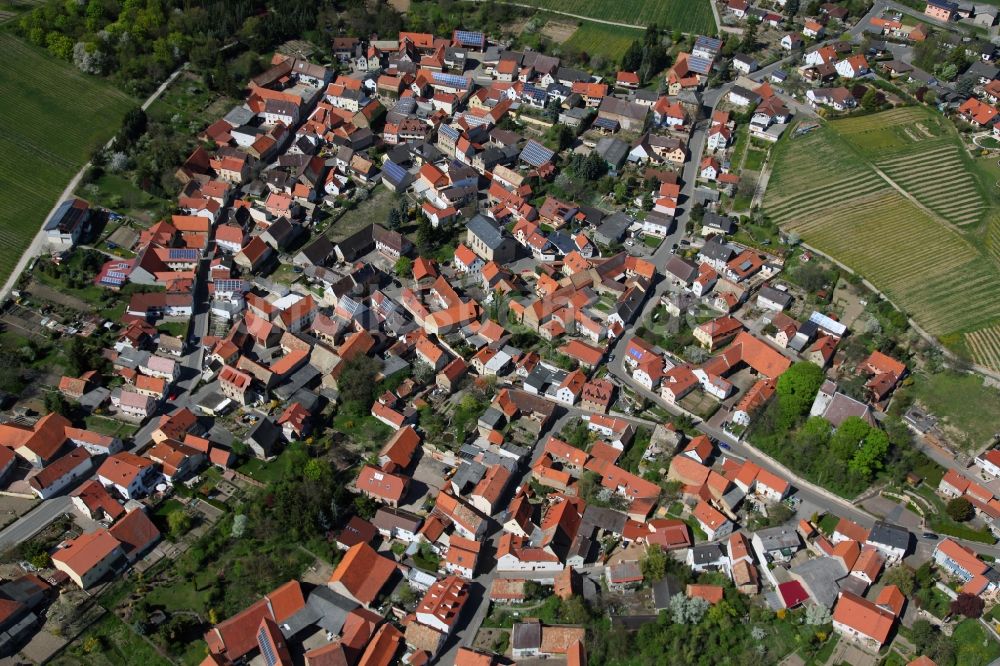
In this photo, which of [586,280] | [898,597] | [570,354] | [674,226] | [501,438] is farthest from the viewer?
[674,226]

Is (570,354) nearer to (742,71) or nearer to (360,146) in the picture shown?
(360,146)

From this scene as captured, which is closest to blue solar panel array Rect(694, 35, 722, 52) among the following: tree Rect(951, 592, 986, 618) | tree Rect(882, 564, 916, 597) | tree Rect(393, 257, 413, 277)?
tree Rect(393, 257, 413, 277)

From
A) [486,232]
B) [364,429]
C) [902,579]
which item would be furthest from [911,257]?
[364,429]

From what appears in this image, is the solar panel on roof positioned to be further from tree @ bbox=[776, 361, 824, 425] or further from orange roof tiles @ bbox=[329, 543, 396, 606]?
orange roof tiles @ bbox=[329, 543, 396, 606]

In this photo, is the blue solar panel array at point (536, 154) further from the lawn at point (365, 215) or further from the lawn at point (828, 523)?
the lawn at point (828, 523)

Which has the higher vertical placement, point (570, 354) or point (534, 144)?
point (534, 144)

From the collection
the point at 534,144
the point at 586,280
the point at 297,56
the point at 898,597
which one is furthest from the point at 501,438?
the point at 297,56
